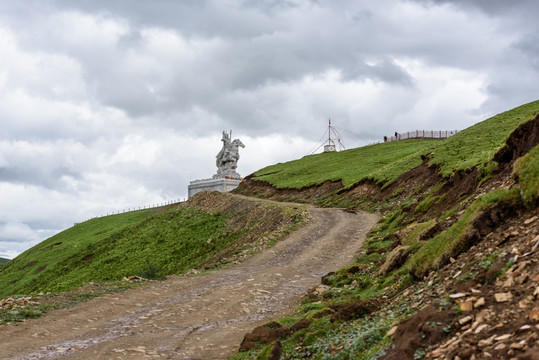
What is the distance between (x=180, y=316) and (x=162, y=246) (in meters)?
34.4

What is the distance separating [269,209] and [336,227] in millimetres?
10152

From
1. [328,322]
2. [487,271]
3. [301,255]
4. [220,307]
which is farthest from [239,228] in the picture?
[487,271]

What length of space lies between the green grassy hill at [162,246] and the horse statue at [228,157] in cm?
1532

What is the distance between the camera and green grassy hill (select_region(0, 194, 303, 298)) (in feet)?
134

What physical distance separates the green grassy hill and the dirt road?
8216 mm

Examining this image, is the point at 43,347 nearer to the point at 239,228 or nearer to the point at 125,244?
the point at 239,228

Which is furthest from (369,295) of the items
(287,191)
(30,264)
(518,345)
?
(30,264)

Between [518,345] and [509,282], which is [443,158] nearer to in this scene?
[509,282]

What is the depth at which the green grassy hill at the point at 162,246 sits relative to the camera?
40.8m

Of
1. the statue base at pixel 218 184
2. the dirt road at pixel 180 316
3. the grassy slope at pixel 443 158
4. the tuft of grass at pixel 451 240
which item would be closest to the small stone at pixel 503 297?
the tuft of grass at pixel 451 240

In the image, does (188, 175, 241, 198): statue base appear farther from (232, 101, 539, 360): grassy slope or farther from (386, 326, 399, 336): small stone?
(386, 326, 399, 336): small stone

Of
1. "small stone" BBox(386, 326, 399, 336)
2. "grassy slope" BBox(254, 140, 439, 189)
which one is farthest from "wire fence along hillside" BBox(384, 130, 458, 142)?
"small stone" BBox(386, 326, 399, 336)

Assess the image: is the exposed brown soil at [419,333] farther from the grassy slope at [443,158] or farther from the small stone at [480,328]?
the grassy slope at [443,158]

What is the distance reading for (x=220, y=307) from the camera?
18125 millimetres
